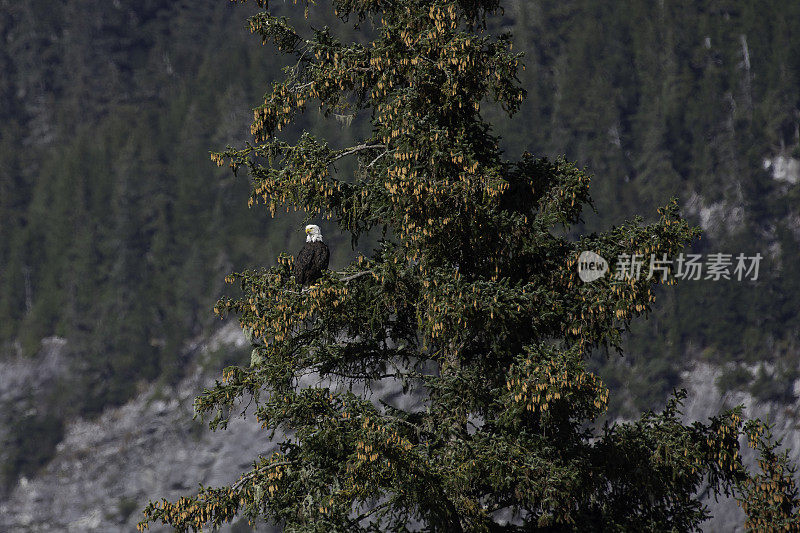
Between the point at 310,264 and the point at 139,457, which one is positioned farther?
the point at 139,457

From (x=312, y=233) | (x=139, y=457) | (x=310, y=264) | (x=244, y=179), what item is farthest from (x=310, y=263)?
(x=244, y=179)

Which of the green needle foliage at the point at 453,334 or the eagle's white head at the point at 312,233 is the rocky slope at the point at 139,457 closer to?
the eagle's white head at the point at 312,233

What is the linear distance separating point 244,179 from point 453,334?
147 meters

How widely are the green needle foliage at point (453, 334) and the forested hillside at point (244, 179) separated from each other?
403 ft

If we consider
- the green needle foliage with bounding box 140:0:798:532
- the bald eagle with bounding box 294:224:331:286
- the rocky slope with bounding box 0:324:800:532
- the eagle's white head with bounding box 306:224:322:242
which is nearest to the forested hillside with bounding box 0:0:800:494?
the rocky slope with bounding box 0:324:800:532

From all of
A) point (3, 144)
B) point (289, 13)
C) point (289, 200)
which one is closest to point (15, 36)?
point (3, 144)

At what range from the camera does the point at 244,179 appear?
155125 mm

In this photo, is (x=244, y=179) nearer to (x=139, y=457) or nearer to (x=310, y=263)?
(x=139, y=457)

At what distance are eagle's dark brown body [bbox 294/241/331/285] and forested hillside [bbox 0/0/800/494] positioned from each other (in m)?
123

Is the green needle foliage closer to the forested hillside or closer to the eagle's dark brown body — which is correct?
the eagle's dark brown body

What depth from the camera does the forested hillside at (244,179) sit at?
444 feet

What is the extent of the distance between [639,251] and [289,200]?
3.51 meters

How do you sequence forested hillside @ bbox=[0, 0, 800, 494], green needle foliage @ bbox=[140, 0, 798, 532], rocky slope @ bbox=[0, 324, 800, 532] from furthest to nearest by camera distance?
forested hillside @ bbox=[0, 0, 800, 494], rocky slope @ bbox=[0, 324, 800, 532], green needle foliage @ bbox=[140, 0, 798, 532]

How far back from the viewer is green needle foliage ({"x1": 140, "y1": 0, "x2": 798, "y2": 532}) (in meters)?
9.62
